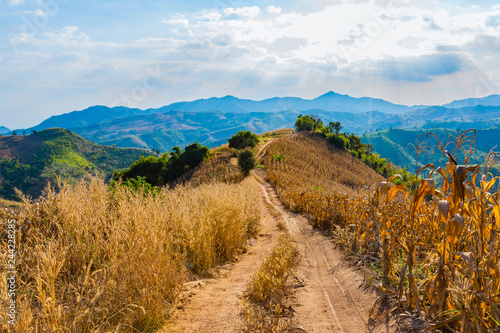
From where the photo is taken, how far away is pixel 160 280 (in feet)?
13.0

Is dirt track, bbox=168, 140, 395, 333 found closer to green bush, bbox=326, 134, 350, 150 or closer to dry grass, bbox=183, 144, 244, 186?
dry grass, bbox=183, 144, 244, 186

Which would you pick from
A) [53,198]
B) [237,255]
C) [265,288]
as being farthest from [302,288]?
[53,198]

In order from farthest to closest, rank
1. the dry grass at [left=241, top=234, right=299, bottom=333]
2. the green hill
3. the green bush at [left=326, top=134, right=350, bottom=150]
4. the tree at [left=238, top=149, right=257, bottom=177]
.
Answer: the green hill, the green bush at [left=326, top=134, right=350, bottom=150], the tree at [left=238, top=149, right=257, bottom=177], the dry grass at [left=241, top=234, right=299, bottom=333]

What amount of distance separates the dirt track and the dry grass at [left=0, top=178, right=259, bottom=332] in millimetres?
463

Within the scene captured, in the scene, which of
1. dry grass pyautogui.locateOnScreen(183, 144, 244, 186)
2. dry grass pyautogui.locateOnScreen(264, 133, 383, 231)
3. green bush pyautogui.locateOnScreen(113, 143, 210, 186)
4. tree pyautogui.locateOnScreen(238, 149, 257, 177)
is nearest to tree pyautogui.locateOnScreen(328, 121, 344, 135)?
dry grass pyautogui.locateOnScreen(264, 133, 383, 231)

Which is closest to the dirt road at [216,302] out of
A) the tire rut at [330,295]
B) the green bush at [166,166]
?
the tire rut at [330,295]

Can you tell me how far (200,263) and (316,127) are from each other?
212 feet

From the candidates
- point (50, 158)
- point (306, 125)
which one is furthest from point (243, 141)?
point (50, 158)

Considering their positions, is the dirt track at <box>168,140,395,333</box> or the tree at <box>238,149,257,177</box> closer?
the dirt track at <box>168,140,395,333</box>

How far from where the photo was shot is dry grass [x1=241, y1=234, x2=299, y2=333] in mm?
3477

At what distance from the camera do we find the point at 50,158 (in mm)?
107625

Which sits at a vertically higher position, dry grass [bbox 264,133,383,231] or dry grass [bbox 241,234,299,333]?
dry grass [bbox 241,234,299,333]

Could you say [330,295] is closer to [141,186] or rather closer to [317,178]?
[141,186]

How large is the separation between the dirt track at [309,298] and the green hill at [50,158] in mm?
90529
